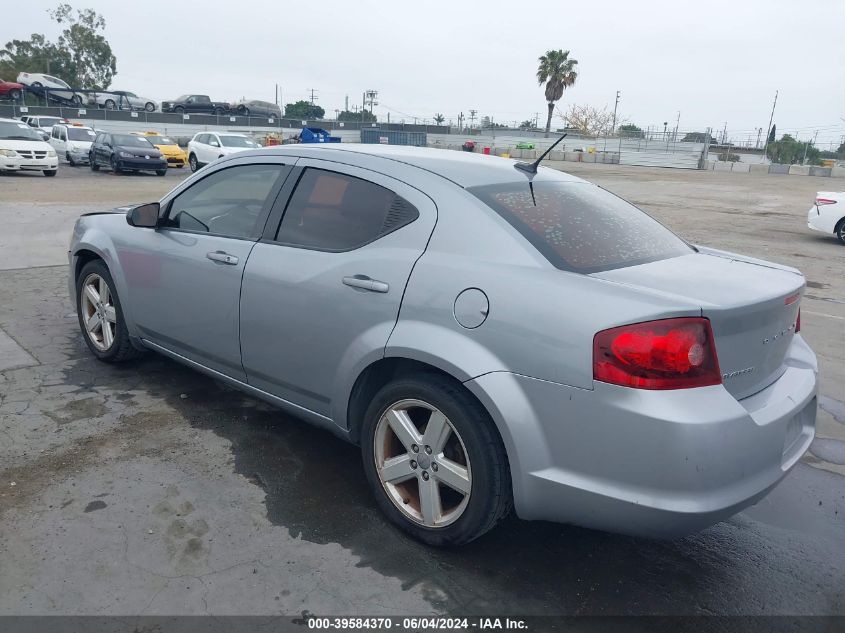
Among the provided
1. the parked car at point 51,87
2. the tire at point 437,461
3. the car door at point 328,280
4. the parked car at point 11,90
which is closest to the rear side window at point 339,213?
the car door at point 328,280

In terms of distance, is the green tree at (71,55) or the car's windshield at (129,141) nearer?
the car's windshield at (129,141)

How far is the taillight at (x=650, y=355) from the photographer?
2.34m

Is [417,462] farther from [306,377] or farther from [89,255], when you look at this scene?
[89,255]

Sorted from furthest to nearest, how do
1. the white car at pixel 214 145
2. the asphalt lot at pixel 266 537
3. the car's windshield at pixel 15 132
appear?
the white car at pixel 214 145, the car's windshield at pixel 15 132, the asphalt lot at pixel 266 537

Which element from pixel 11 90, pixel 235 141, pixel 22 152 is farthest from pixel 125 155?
pixel 11 90

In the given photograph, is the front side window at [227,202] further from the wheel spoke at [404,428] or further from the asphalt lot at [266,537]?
the wheel spoke at [404,428]

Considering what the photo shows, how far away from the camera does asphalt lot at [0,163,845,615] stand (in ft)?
8.55

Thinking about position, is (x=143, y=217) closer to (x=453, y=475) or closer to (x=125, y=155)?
(x=453, y=475)

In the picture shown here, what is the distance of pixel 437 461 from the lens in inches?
111

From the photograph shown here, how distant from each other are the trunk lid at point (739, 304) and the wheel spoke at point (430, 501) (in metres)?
1.09

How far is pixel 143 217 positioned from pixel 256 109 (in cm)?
5090

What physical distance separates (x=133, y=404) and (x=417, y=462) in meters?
2.22

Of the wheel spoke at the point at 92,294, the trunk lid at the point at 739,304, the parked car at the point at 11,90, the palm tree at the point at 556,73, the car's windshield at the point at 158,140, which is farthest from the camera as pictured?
the palm tree at the point at 556,73

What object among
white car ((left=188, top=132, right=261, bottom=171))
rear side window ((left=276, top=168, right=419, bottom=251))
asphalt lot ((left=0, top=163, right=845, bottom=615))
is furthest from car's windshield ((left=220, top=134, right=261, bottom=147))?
rear side window ((left=276, top=168, right=419, bottom=251))
